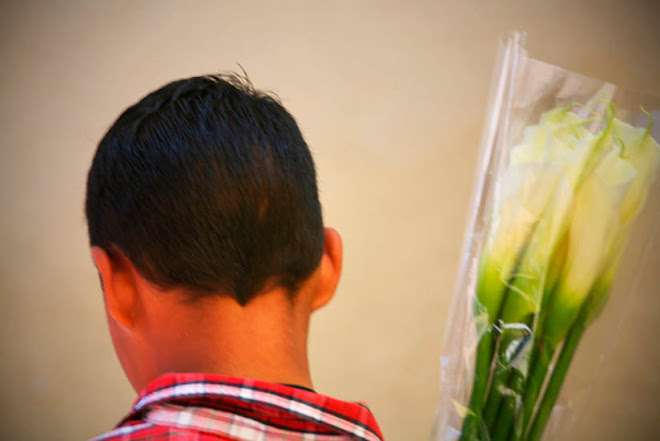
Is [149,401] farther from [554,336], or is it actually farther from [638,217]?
[638,217]

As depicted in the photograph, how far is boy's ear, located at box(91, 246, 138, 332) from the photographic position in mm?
496

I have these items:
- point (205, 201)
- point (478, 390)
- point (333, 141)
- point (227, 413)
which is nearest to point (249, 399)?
point (227, 413)

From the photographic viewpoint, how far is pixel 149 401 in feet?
1.41

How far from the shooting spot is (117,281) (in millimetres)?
499

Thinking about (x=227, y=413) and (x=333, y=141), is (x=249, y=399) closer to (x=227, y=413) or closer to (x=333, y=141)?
(x=227, y=413)

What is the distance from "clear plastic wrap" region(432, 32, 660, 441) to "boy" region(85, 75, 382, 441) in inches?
8.3

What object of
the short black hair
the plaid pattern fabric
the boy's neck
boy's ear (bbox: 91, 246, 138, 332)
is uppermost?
the short black hair

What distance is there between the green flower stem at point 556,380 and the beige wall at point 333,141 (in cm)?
68

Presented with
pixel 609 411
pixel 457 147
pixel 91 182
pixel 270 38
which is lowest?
pixel 609 411

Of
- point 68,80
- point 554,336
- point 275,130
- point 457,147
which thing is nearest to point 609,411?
point 457,147

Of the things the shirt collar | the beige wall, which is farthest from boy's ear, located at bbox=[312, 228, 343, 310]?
the beige wall

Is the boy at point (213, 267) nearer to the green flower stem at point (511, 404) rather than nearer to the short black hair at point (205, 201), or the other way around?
the short black hair at point (205, 201)

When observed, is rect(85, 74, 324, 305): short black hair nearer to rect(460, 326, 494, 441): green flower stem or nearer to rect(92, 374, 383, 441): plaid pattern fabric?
rect(92, 374, 383, 441): plaid pattern fabric

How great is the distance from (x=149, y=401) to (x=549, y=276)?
Answer: 427 millimetres
